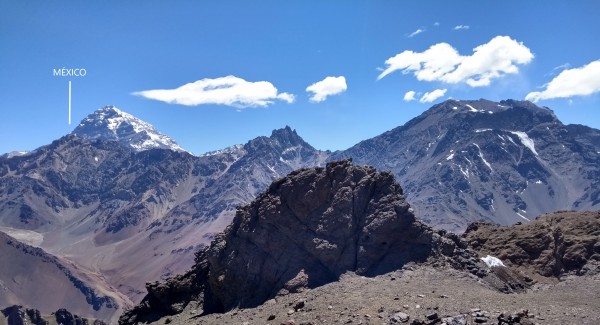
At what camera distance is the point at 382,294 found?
130ft

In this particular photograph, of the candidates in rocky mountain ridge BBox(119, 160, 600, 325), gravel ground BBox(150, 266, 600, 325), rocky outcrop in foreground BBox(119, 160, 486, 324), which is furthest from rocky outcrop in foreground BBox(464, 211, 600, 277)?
rocky outcrop in foreground BBox(119, 160, 486, 324)

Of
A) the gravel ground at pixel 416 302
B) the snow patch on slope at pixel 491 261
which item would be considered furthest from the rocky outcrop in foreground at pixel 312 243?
the snow patch on slope at pixel 491 261

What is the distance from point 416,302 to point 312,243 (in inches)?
584

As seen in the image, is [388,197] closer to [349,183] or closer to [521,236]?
[349,183]

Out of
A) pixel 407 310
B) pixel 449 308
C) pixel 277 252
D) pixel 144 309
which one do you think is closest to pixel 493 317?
pixel 449 308

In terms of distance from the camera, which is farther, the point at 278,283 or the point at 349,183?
the point at 349,183

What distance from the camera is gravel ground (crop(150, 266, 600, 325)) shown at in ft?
114

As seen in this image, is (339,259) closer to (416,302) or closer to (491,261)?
(416,302)

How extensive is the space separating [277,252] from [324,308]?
13649mm

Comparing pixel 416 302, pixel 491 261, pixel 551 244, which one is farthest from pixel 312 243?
pixel 551 244

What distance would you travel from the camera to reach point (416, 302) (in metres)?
37.2

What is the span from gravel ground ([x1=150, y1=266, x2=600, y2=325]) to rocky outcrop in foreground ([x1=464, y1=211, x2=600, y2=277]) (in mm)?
6415

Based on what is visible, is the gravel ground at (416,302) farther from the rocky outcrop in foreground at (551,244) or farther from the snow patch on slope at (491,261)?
the rocky outcrop in foreground at (551,244)

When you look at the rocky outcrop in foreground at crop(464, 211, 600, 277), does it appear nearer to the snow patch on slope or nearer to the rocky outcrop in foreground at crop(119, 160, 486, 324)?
the snow patch on slope
